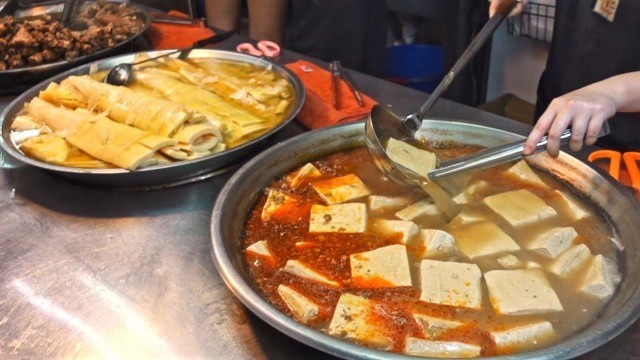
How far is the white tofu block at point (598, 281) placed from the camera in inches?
43.9

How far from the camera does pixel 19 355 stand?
1118mm

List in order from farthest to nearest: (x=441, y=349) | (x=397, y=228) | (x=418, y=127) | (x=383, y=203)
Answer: (x=418, y=127) < (x=383, y=203) < (x=397, y=228) < (x=441, y=349)

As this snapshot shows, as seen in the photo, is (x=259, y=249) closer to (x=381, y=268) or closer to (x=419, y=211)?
(x=381, y=268)

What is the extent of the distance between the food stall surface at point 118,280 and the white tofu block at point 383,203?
16.7 inches

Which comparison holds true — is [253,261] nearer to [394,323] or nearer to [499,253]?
[394,323]

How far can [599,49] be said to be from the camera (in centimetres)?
197

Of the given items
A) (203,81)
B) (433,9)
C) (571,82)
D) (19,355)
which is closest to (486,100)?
(433,9)

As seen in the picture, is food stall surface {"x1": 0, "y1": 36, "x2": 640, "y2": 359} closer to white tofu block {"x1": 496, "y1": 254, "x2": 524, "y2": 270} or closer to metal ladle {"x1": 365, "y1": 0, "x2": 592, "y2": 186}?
white tofu block {"x1": 496, "y1": 254, "x2": 524, "y2": 270}

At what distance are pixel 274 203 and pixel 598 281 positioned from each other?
30.0 inches

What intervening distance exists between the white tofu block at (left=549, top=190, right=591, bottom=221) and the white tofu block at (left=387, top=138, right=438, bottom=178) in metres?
0.32

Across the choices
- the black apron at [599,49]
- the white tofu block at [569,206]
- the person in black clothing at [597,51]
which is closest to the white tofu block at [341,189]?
the white tofu block at [569,206]

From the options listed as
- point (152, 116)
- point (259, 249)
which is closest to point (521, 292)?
point (259, 249)

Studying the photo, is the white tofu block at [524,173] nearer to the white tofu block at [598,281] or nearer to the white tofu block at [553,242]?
the white tofu block at [553,242]

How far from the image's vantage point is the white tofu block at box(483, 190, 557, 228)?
4.38 feet
